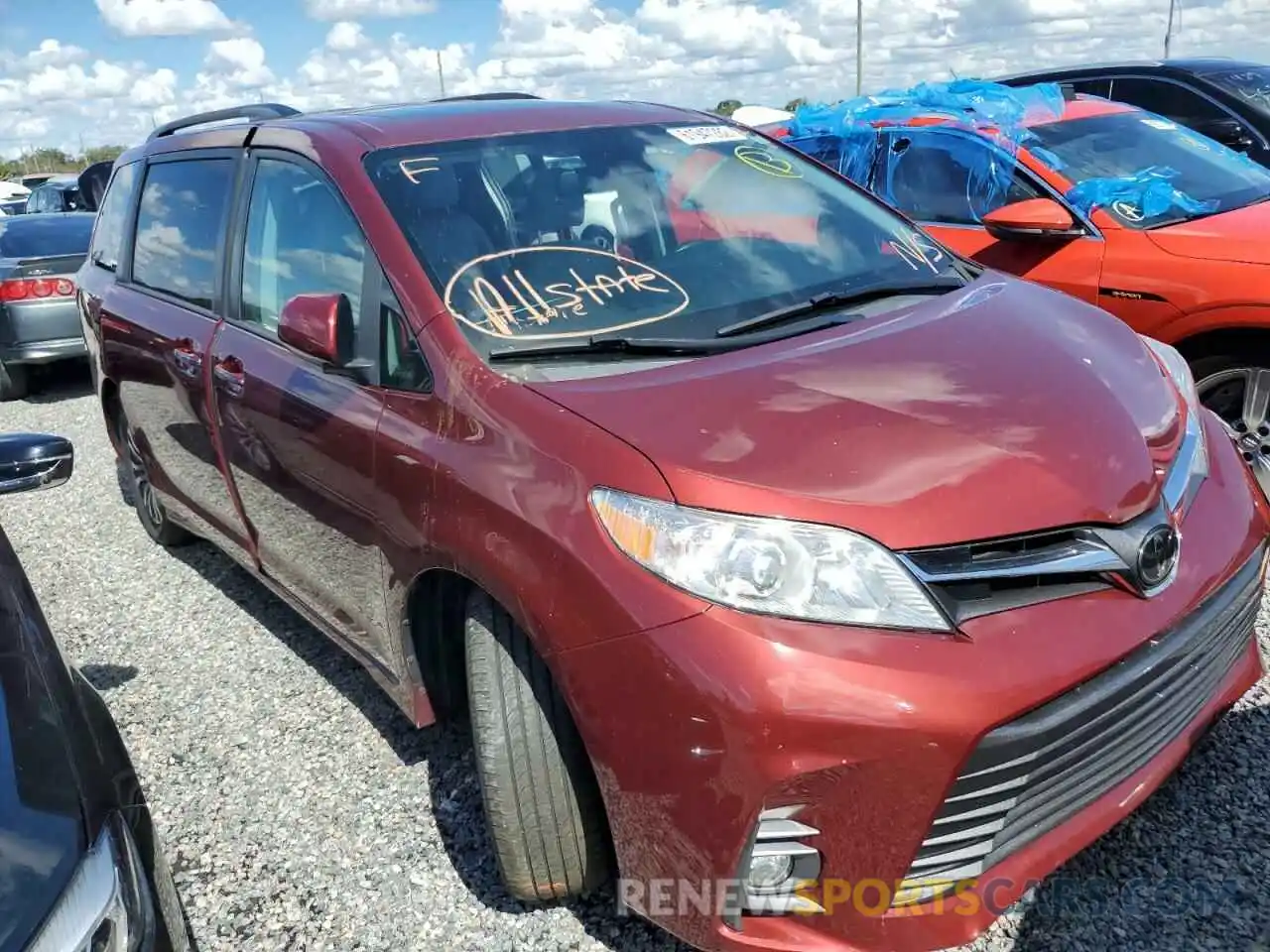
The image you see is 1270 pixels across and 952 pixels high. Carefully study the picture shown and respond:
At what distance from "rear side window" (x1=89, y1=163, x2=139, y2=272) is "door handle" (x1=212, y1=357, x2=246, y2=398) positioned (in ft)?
4.96

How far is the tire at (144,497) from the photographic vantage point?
455cm

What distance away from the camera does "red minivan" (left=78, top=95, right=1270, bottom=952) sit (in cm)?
180

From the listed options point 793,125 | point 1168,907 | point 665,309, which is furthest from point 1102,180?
point 1168,907

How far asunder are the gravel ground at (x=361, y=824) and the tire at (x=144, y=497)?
24.5 inches

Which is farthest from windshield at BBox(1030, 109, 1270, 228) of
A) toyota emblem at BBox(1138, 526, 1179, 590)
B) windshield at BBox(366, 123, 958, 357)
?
toyota emblem at BBox(1138, 526, 1179, 590)

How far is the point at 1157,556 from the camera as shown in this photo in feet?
6.59

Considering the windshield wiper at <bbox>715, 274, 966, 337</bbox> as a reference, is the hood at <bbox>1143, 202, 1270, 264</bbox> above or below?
below

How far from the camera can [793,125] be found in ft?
19.9

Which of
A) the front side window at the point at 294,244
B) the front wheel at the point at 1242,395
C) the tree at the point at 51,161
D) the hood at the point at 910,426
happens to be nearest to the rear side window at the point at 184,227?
the front side window at the point at 294,244

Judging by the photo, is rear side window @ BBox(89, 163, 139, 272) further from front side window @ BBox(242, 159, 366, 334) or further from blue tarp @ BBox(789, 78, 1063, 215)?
blue tarp @ BBox(789, 78, 1063, 215)

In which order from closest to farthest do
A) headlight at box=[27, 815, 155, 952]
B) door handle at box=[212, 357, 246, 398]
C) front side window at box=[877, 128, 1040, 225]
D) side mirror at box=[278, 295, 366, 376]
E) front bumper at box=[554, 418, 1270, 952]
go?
headlight at box=[27, 815, 155, 952]
front bumper at box=[554, 418, 1270, 952]
side mirror at box=[278, 295, 366, 376]
door handle at box=[212, 357, 246, 398]
front side window at box=[877, 128, 1040, 225]

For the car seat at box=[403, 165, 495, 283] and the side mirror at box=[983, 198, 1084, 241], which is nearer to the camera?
the car seat at box=[403, 165, 495, 283]

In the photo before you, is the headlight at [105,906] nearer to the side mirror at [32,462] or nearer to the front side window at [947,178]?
the side mirror at [32,462]

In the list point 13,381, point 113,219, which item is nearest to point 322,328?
point 113,219
